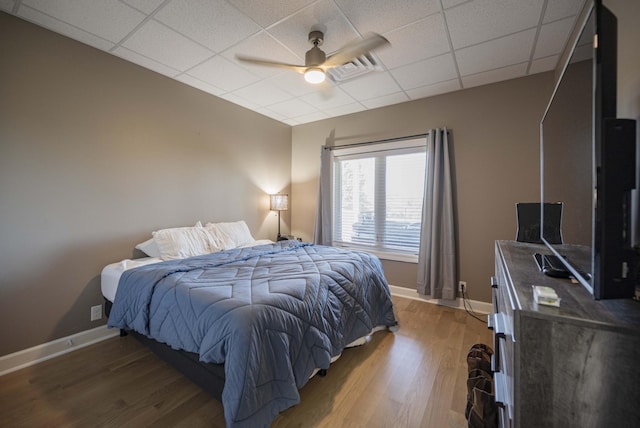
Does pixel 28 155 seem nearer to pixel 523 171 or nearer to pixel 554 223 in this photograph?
pixel 554 223

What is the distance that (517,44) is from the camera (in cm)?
224

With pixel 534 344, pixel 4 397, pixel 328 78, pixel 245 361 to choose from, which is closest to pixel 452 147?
pixel 328 78

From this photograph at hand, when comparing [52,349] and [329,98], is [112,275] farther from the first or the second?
[329,98]

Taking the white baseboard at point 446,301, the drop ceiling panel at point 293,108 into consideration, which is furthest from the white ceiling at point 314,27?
the white baseboard at point 446,301

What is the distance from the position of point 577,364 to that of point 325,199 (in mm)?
3572

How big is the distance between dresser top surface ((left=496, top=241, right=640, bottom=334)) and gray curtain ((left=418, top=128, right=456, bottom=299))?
6.04 ft

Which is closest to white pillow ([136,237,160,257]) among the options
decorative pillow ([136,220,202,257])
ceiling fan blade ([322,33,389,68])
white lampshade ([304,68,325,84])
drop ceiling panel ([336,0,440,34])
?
decorative pillow ([136,220,202,257])

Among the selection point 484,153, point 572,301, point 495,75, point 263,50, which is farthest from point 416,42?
point 572,301

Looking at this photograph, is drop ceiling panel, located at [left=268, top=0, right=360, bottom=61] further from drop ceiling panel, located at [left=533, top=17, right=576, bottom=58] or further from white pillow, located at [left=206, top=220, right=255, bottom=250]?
white pillow, located at [left=206, top=220, right=255, bottom=250]

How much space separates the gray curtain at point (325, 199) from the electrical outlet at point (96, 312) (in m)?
2.67

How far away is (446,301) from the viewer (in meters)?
3.18

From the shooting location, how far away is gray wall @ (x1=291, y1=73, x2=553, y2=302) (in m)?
2.76

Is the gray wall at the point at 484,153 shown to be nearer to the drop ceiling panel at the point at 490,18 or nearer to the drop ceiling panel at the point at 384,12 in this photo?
the drop ceiling panel at the point at 490,18

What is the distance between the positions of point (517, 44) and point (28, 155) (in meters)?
4.12
